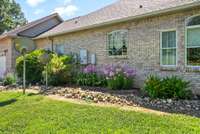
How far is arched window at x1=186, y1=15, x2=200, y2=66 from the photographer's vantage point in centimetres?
1097

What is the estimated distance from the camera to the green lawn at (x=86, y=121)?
6.54 m

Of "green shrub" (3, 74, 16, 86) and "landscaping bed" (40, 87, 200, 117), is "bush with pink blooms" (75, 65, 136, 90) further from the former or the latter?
"green shrub" (3, 74, 16, 86)

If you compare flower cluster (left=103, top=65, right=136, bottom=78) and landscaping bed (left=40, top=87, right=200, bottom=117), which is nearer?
landscaping bed (left=40, top=87, right=200, bottom=117)

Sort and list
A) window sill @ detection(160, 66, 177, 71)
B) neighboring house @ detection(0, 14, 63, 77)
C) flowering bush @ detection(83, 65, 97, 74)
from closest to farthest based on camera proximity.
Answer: window sill @ detection(160, 66, 177, 71), flowering bush @ detection(83, 65, 97, 74), neighboring house @ detection(0, 14, 63, 77)

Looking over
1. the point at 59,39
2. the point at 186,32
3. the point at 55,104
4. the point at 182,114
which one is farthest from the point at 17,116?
the point at 59,39

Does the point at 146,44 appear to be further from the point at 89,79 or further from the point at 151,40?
the point at 89,79

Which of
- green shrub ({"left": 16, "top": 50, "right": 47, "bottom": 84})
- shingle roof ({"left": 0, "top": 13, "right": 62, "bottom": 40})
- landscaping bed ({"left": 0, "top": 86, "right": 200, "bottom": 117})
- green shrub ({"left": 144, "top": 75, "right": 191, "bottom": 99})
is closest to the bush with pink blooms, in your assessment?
landscaping bed ({"left": 0, "top": 86, "right": 200, "bottom": 117})

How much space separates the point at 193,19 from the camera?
36.2ft

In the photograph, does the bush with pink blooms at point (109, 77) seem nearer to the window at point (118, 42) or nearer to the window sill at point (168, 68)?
the window at point (118, 42)

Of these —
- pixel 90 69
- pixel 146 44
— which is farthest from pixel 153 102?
pixel 90 69

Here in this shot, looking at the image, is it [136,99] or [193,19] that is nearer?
[136,99]

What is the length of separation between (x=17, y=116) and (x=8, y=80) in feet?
33.9

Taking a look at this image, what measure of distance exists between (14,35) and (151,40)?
14488 millimetres

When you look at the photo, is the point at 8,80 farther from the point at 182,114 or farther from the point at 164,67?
the point at 182,114
